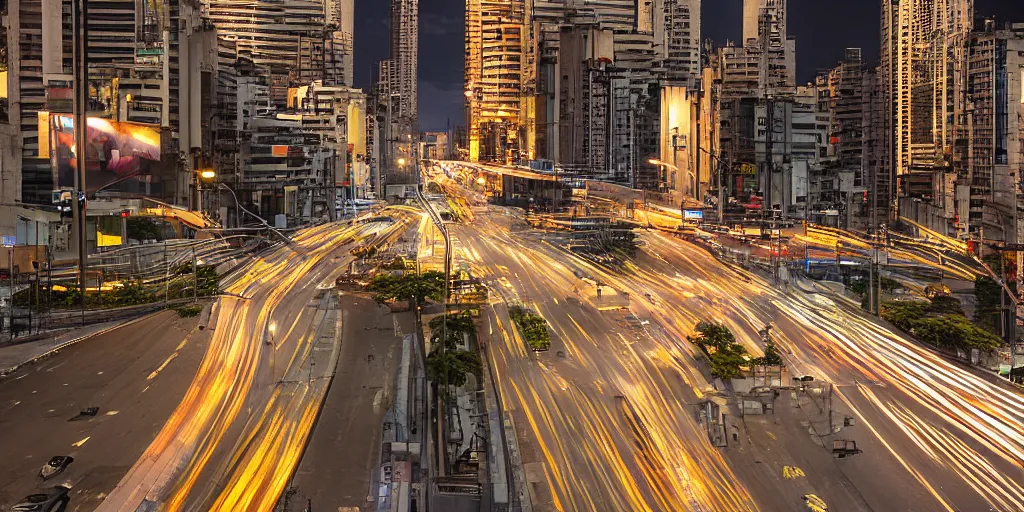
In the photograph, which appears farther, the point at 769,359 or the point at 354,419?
the point at 769,359

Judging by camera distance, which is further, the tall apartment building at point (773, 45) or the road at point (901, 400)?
the tall apartment building at point (773, 45)

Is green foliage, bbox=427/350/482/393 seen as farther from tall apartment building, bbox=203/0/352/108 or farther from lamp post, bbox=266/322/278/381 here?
tall apartment building, bbox=203/0/352/108

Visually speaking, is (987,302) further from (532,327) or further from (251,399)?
(251,399)

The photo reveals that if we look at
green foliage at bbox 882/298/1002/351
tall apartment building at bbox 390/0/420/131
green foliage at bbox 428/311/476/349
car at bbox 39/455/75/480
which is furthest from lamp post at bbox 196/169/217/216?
green foliage at bbox 882/298/1002/351

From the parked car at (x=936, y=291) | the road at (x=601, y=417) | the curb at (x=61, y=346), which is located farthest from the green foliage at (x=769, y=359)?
the curb at (x=61, y=346)

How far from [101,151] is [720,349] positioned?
24.8 feet

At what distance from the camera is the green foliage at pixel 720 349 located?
778 centimetres

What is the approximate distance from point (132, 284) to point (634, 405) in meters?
5.91

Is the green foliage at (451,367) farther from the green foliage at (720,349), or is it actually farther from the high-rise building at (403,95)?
the high-rise building at (403,95)

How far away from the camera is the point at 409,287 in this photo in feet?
31.2

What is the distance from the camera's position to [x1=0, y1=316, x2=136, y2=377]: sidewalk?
7782 millimetres

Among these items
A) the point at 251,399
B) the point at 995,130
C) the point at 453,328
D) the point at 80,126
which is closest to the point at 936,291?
the point at 995,130

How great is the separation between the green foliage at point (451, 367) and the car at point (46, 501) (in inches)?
110

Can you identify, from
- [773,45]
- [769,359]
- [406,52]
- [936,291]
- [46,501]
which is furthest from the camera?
[406,52]
